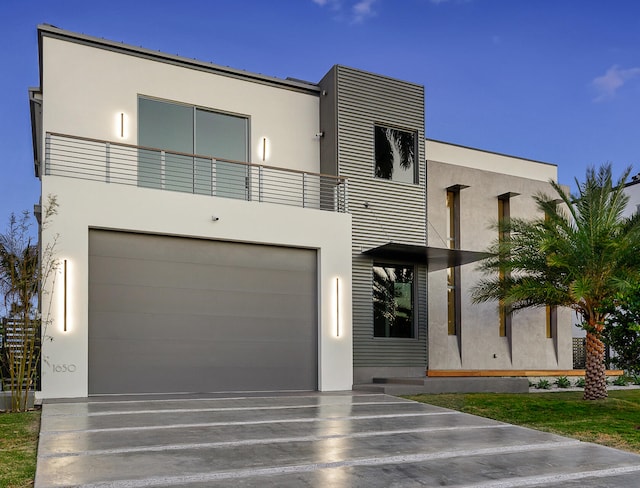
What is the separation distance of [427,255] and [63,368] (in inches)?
325

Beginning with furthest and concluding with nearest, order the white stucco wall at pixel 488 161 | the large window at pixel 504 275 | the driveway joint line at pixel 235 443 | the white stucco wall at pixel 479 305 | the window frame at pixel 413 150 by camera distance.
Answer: the white stucco wall at pixel 488 161 < the large window at pixel 504 275 < the white stucco wall at pixel 479 305 < the window frame at pixel 413 150 < the driveway joint line at pixel 235 443

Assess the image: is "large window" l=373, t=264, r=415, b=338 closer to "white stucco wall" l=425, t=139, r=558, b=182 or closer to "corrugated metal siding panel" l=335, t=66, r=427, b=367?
"corrugated metal siding panel" l=335, t=66, r=427, b=367

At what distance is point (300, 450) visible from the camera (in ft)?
25.6

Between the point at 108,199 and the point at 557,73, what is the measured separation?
66.8ft

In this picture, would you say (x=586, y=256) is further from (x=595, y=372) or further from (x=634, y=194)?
(x=634, y=194)

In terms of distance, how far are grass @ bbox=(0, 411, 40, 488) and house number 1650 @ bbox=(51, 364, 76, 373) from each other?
150 cm

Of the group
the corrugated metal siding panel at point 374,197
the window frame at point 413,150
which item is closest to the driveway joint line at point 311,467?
the corrugated metal siding panel at point 374,197

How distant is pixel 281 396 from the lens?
13.1 metres

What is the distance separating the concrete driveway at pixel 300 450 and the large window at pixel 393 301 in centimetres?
512

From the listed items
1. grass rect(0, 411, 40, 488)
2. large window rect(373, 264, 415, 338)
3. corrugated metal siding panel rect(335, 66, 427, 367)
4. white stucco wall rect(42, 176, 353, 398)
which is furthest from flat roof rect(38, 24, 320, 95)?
grass rect(0, 411, 40, 488)

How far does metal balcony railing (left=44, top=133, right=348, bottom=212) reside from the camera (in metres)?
13.6

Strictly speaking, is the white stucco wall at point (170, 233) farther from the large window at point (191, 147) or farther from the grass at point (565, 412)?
the grass at point (565, 412)

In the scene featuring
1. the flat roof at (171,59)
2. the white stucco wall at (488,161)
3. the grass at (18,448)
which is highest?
the flat roof at (171,59)

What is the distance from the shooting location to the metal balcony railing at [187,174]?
44.7ft
